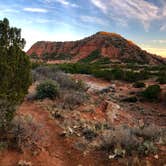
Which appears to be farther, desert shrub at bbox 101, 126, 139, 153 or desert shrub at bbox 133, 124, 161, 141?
desert shrub at bbox 133, 124, 161, 141

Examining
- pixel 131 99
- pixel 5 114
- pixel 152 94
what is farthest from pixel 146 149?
pixel 152 94

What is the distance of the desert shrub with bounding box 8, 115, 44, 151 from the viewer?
759cm

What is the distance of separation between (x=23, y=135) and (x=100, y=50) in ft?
306

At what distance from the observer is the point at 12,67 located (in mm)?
8594

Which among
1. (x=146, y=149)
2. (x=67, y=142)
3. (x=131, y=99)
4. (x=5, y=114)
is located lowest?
(x=131, y=99)

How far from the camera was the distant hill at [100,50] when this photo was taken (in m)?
95.8

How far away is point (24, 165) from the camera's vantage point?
6.79 m

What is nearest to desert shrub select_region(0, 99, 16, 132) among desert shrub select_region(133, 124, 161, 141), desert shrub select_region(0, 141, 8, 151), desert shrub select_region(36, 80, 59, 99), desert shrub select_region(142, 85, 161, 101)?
desert shrub select_region(0, 141, 8, 151)

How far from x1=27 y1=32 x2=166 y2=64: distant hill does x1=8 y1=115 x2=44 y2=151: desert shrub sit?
268 ft

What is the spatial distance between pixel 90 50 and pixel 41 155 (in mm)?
96630

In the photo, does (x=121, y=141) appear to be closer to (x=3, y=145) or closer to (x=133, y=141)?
(x=133, y=141)

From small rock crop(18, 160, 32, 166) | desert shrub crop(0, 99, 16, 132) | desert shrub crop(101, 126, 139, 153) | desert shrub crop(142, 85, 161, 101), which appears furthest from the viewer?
desert shrub crop(142, 85, 161, 101)

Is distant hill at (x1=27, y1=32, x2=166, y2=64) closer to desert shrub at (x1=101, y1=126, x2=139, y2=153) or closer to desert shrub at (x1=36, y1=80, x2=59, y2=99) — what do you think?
desert shrub at (x1=36, y1=80, x2=59, y2=99)

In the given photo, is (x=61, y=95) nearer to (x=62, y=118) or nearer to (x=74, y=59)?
(x=62, y=118)
